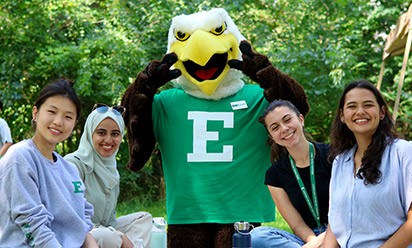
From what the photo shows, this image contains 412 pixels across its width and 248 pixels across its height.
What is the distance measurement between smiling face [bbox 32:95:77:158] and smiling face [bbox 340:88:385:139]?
133cm

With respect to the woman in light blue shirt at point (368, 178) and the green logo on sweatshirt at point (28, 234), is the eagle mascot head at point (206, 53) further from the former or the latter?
the green logo on sweatshirt at point (28, 234)

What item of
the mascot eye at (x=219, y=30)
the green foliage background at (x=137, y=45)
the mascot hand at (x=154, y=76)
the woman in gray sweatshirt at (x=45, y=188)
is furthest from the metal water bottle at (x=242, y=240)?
the green foliage background at (x=137, y=45)

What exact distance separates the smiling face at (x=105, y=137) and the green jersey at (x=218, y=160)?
39 centimetres

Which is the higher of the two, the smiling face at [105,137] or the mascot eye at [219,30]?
the mascot eye at [219,30]

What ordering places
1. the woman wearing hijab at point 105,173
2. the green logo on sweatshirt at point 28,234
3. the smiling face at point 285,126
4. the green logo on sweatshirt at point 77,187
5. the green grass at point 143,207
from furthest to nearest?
the green grass at point 143,207
the woman wearing hijab at point 105,173
the smiling face at point 285,126
the green logo on sweatshirt at point 77,187
the green logo on sweatshirt at point 28,234

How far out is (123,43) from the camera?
789 centimetres

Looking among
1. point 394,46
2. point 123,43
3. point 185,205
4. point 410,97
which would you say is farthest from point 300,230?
point 410,97

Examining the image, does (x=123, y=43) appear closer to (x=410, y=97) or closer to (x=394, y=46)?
(x=394, y=46)

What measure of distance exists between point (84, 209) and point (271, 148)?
1322 mm

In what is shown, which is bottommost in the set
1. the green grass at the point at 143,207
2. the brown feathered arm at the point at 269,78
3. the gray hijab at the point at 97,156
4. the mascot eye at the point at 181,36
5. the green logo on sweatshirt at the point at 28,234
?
the green grass at the point at 143,207

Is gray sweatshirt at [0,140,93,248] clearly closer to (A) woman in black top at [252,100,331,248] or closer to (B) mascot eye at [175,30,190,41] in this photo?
(A) woman in black top at [252,100,331,248]

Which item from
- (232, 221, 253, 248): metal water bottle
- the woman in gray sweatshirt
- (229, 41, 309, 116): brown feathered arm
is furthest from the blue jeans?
the woman in gray sweatshirt

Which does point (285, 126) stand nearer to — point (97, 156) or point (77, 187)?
point (97, 156)

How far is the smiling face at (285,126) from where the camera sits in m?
4.18
